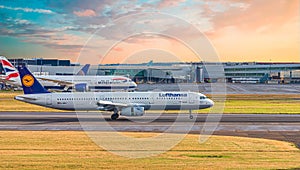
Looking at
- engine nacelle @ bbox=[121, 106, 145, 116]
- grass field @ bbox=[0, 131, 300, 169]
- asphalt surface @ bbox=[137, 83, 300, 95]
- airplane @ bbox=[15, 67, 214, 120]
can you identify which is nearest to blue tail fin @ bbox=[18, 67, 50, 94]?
airplane @ bbox=[15, 67, 214, 120]

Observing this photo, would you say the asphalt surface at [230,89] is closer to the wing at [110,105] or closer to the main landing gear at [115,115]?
the wing at [110,105]

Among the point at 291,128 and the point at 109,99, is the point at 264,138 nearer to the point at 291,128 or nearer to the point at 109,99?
the point at 291,128

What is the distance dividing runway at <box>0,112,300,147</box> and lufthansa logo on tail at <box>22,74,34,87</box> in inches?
162

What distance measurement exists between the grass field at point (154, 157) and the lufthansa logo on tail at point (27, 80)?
729 inches

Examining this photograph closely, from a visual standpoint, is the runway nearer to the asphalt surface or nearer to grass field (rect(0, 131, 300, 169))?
grass field (rect(0, 131, 300, 169))

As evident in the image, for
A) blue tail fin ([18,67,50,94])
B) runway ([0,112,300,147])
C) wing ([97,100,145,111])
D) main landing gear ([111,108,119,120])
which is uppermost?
blue tail fin ([18,67,50,94])

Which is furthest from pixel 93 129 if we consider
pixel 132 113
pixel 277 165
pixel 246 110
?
pixel 246 110

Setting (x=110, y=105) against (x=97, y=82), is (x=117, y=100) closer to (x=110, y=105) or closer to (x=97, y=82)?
(x=110, y=105)

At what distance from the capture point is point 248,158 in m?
24.5

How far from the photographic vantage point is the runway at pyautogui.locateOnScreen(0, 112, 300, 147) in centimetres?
3891

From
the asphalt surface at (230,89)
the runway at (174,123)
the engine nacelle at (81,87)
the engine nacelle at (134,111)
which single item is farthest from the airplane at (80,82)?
the engine nacelle at (134,111)

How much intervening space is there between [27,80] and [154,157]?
106ft

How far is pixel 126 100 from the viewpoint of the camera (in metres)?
51.0

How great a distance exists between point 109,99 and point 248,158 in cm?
2936
